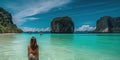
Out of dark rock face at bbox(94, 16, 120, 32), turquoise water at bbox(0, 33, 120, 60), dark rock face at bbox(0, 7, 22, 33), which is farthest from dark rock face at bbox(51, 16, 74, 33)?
turquoise water at bbox(0, 33, 120, 60)

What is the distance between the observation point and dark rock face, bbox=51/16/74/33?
17275cm

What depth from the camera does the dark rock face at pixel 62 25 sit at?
172750 mm

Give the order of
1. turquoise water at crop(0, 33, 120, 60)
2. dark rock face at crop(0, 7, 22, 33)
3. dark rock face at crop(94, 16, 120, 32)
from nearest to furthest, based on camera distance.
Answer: turquoise water at crop(0, 33, 120, 60) → dark rock face at crop(0, 7, 22, 33) → dark rock face at crop(94, 16, 120, 32)

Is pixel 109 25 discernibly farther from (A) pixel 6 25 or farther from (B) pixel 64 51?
(B) pixel 64 51

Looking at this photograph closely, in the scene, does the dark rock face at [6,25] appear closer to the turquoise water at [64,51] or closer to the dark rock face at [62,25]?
the dark rock face at [62,25]

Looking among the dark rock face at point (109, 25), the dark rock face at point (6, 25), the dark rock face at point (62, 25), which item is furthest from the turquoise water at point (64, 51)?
the dark rock face at point (109, 25)

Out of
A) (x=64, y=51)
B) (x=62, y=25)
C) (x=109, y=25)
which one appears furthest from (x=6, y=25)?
(x=64, y=51)

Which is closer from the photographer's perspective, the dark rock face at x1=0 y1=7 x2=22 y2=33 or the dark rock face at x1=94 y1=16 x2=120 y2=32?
the dark rock face at x1=0 y1=7 x2=22 y2=33

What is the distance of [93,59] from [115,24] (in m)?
193

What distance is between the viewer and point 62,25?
179 metres

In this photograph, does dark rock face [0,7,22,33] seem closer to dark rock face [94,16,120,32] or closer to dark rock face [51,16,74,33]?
dark rock face [51,16,74,33]

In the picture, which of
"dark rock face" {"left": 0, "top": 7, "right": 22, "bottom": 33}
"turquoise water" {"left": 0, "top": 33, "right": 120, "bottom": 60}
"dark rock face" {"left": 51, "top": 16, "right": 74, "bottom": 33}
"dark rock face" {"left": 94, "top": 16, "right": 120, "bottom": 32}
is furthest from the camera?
"dark rock face" {"left": 94, "top": 16, "right": 120, "bottom": 32}

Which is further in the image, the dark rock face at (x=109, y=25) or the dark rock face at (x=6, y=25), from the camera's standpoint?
the dark rock face at (x=109, y=25)

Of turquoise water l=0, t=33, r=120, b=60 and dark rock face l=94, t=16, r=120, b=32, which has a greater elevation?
dark rock face l=94, t=16, r=120, b=32
